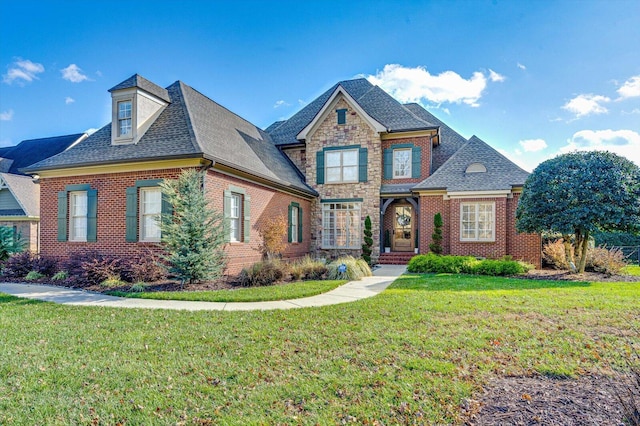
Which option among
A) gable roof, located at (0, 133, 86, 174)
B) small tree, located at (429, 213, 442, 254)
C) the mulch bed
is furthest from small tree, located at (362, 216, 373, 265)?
gable roof, located at (0, 133, 86, 174)

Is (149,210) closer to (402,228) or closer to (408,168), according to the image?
(408,168)

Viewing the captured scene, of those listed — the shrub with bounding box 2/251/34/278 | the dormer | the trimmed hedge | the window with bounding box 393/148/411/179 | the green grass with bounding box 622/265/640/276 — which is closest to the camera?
the shrub with bounding box 2/251/34/278

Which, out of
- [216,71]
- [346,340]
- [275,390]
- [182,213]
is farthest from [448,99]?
[275,390]

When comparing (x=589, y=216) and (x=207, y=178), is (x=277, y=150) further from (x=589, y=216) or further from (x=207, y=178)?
(x=589, y=216)

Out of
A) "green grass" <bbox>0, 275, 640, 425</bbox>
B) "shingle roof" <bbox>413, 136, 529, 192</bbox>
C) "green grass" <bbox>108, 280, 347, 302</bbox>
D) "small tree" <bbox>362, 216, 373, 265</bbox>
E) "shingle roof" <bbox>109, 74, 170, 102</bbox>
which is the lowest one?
"green grass" <bbox>108, 280, 347, 302</bbox>

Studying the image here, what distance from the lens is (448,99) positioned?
19.6m

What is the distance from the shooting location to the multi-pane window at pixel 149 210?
11422 millimetres

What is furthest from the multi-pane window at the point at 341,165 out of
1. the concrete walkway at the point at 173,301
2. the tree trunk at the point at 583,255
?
the tree trunk at the point at 583,255

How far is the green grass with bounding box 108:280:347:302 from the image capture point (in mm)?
8070

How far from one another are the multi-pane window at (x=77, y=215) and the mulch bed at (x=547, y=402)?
13.1 meters

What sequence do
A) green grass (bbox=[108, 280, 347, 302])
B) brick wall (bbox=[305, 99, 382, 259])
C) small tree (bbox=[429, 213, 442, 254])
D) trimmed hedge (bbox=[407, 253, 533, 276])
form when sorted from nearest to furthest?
green grass (bbox=[108, 280, 347, 302]) < trimmed hedge (bbox=[407, 253, 533, 276]) < small tree (bbox=[429, 213, 442, 254]) < brick wall (bbox=[305, 99, 382, 259])

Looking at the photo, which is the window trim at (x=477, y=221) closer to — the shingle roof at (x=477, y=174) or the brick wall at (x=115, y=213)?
the shingle roof at (x=477, y=174)

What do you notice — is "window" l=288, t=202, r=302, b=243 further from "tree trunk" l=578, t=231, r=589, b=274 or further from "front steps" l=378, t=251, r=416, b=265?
"tree trunk" l=578, t=231, r=589, b=274

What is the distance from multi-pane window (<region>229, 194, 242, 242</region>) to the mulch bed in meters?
9.90
